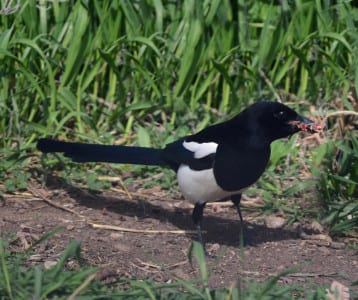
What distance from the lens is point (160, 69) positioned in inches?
248

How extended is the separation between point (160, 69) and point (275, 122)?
5.47ft

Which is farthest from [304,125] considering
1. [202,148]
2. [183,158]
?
[183,158]

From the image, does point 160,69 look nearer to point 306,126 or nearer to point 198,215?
point 198,215

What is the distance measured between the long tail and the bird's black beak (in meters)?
0.75

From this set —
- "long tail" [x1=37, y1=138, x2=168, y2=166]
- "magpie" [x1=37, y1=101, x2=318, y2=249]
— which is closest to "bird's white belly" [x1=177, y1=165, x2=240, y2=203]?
"magpie" [x1=37, y1=101, x2=318, y2=249]

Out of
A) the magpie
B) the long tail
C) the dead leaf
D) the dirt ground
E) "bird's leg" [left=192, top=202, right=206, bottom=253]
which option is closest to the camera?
the dead leaf

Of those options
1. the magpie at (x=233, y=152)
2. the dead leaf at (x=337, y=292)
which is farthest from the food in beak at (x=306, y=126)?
the dead leaf at (x=337, y=292)

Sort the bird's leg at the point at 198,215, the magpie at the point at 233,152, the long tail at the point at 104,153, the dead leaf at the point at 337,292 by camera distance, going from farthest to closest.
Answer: the long tail at the point at 104,153, the bird's leg at the point at 198,215, the magpie at the point at 233,152, the dead leaf at the point at 337,292

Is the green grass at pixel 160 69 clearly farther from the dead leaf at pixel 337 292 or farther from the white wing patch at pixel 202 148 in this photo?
the dead leaf at pixel 337 292

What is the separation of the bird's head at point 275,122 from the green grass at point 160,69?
955 millimetres

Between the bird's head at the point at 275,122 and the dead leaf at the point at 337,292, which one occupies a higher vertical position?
the bird's head at the point at 275,122

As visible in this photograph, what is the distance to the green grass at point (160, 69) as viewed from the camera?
19.5 feet

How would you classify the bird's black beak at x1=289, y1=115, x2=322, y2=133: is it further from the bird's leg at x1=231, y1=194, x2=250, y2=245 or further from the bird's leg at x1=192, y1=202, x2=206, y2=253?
the bird's leg at x1=192, y1=202, x2=206, y2=253

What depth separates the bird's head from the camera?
4.76 m
